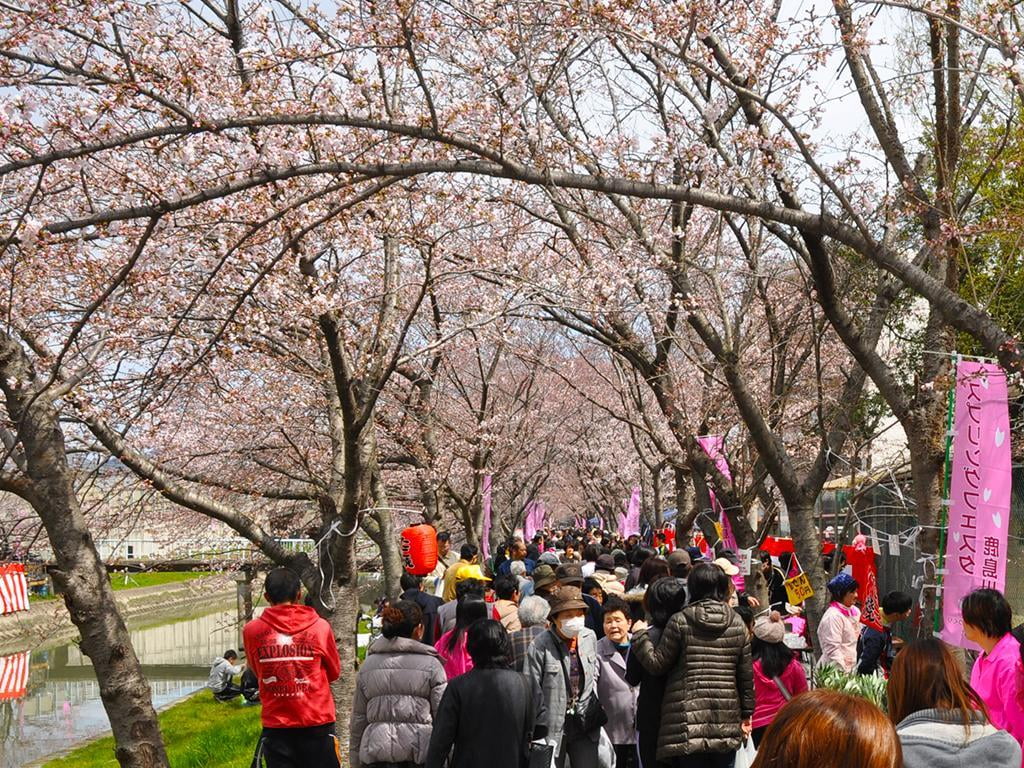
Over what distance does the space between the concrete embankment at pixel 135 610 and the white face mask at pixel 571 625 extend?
2105 cm

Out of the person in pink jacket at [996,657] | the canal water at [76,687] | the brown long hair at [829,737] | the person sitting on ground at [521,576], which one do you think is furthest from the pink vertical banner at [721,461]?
the brown long hair at [829,737]

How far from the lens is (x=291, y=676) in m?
5.99

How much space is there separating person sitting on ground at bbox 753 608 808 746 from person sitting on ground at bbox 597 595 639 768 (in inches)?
29.0

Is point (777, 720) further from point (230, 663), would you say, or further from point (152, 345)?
point (230, 663)

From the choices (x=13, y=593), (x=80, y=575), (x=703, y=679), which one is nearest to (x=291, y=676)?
(x=80, y=575)

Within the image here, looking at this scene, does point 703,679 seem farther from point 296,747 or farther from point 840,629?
point 840,629

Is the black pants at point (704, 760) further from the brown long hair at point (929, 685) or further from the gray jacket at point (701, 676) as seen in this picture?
the brown long hair at point (929, 685)

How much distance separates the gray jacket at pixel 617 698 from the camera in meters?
6.57

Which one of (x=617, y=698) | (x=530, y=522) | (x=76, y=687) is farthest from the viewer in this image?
(x=530, y=522)

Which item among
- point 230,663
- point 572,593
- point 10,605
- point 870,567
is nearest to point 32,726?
point 230,663

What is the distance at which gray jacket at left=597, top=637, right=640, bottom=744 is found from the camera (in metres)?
6.57

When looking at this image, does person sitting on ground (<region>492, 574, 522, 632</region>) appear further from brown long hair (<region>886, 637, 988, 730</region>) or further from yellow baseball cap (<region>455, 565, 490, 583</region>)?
brown long hair (<region>886, 637, 988, 730</region>)

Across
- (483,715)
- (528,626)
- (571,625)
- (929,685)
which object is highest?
(929,685)

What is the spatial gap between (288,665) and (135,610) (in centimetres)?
3586
